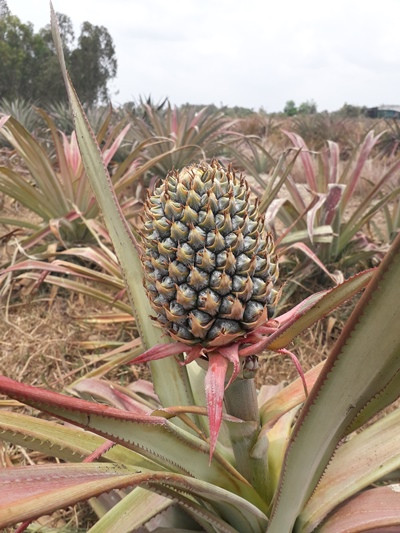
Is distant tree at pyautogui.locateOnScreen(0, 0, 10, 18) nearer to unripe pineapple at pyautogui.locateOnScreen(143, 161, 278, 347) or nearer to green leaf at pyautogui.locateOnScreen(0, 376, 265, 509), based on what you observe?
unripe pineapple at pyautogui.locateOnScreen(143, 161, 278, 347)

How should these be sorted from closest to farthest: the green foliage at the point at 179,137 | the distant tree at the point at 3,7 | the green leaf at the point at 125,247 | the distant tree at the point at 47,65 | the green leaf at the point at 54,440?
the green leaf at the point at 54,440
the green leaf at the point at 125,247
the distant tree at the point at 3,7
the green foliage at the point at 179,137
the distant tree at the point at 47,65

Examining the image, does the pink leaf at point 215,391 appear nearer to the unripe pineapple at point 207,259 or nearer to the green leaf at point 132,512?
the unripe pineapple at point 207,259

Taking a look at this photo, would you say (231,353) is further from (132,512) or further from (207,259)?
(132,512)

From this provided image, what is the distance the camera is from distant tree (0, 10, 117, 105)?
1975 centimetres

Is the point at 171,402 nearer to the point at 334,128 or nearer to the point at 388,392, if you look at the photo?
the point at 388,392

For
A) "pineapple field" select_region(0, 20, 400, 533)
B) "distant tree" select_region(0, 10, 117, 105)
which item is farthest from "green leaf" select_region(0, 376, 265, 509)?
"distant tree" select_region(0, 10, 117, 105)

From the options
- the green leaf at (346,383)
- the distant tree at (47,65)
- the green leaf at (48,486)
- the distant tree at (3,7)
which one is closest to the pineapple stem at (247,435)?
the green leaf at (346,383)

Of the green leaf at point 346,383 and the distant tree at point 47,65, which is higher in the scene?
the distant tree at point 47,65

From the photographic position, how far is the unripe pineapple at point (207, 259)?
0.72 m

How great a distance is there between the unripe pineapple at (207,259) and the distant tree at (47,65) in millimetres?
20120

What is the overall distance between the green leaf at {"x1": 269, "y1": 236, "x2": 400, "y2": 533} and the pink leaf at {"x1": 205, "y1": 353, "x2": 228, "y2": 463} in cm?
11

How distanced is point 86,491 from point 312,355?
1.29m

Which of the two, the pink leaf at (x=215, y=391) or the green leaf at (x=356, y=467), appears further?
the green leaf at (x=356, y=467)

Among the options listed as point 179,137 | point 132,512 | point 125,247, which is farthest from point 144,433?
point 179,137
